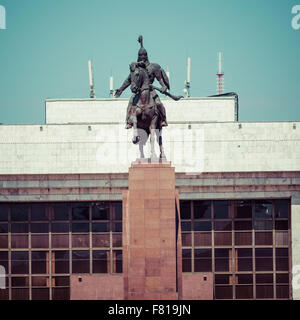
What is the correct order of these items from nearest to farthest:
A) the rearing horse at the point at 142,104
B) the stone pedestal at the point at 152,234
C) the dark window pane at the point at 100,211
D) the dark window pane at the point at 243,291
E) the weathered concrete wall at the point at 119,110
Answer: the stone pedestal at the point at 152,234, the rearing horse at the point at 142,104, the dark window pane at the point at 100,211, the dark window pane at the point at 243,291, the weathered concrete wall at the point at 119,110

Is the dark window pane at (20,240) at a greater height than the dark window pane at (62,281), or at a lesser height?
greater

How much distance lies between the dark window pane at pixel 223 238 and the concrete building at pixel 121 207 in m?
0.07

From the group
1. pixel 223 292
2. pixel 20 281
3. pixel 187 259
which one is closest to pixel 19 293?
pixel 20 281

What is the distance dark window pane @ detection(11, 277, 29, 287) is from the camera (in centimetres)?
5216

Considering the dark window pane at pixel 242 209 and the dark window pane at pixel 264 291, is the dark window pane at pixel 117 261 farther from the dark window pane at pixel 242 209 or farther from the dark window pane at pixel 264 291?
the dark window pane at pixel 264 291

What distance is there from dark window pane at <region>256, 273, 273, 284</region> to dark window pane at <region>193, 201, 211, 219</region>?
5344 mm

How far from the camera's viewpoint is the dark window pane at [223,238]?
171 ft

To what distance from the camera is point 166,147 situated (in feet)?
168

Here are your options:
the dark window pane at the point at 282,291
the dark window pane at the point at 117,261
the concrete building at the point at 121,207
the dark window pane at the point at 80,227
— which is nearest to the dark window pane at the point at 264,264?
the concrete building at the point at 121,207

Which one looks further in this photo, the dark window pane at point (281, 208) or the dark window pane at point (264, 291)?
the dark window pane at point (264, 291)
